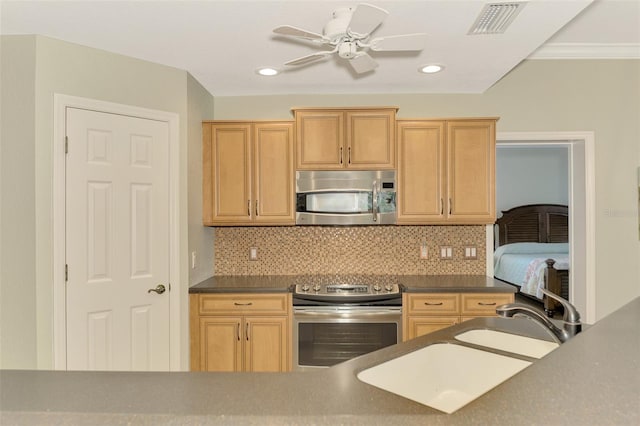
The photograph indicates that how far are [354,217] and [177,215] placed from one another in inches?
55.5

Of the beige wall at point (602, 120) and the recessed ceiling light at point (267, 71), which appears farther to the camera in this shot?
the beige wall at point (602, 120)

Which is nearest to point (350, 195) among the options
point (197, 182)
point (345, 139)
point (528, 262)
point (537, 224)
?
point (345, 139)

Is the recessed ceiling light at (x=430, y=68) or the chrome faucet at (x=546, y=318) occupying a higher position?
the recessed ceiling light at (x=430, y=68)

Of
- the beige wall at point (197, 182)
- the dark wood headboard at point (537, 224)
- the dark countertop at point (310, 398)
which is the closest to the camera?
the dark countertop at point (310, 398)

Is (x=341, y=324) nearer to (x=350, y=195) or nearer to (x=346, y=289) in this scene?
(x=346, y=289)

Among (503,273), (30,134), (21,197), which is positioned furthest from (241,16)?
(503,273)

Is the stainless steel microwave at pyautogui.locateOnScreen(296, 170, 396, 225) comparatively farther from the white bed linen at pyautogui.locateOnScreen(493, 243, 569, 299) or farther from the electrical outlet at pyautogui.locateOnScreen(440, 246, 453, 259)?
the white bed linen at pyautogui.locateOnScreen(493, 243, 569, 299)

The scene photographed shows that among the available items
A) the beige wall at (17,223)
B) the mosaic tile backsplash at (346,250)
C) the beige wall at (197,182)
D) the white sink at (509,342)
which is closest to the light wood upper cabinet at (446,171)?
the mosaic tile backsplash at (346,250)

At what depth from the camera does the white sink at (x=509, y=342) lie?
1427mm

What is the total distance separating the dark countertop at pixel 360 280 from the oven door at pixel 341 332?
0.27 meters

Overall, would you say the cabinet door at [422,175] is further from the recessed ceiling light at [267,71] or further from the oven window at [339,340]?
the recessed ceiling light at [267,71]

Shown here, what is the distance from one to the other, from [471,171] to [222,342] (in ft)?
8.06

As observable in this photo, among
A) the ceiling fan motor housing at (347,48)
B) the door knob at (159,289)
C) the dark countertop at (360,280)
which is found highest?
the ceiling fan motor housing at (347,48)

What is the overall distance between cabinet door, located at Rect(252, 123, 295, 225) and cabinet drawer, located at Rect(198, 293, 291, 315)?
66 centimetres
